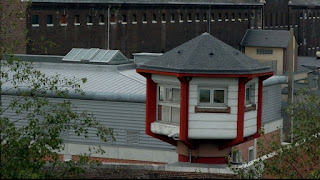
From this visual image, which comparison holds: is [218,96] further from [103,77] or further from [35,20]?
[35,20]

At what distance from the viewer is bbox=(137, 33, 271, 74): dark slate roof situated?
1912 centimetres

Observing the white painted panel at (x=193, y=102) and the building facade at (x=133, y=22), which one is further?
the building facade at (x=133, y=22)

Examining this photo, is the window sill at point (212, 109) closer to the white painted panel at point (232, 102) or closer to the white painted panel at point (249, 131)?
the white painted panel at point (232, 102)

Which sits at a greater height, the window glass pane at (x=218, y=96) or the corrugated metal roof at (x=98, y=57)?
the corrugated metal roof at (x=98, y=57)

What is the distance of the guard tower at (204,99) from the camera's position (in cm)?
1909

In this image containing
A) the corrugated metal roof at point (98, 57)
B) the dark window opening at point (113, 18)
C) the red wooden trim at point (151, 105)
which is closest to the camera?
the red wooden trim at point (151, 105)

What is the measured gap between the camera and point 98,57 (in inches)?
1272

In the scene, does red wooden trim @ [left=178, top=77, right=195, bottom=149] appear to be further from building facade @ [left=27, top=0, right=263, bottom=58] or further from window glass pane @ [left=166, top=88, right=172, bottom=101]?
building facade @ [left=27, top=0, right=263, bottom=58]

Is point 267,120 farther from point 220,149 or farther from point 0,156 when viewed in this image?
point 0,156

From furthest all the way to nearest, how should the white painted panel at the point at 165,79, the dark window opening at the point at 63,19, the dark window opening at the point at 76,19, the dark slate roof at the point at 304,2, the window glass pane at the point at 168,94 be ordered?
the dark slate roof at the point at 304,2 < the dark window opening at the point at 76,19 < the dark window opening at the point at 63,19 < the window glass pane at the point at 168,94 < the white painted panel at the point at 165,79

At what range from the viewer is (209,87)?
19141mm

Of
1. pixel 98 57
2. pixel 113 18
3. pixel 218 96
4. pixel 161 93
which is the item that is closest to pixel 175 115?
pixel 161 93

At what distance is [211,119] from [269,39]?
54310 millimetres

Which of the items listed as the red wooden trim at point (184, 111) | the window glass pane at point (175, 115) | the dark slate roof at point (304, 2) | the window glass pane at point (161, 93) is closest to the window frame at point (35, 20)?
the window glass pane at point (161, 93)
